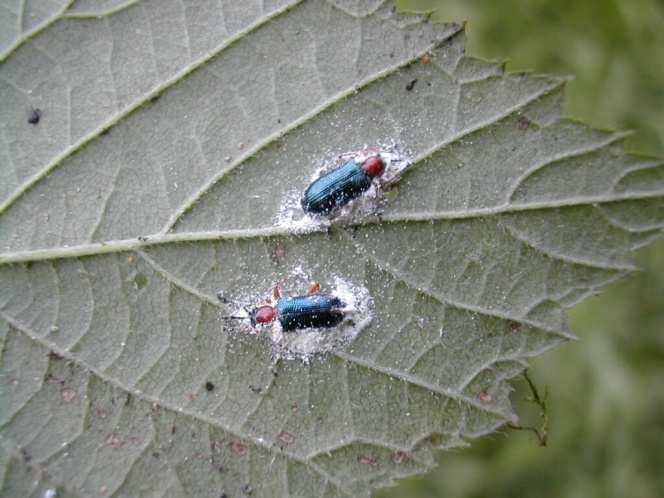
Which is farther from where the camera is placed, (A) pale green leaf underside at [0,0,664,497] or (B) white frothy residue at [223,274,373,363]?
(B) white frothy residue at [223,274,373,363]

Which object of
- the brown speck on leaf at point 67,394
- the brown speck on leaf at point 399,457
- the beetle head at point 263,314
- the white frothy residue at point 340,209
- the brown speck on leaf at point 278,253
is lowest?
the brown speck on leaf at point 67,394

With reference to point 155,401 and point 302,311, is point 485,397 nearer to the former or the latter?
point 302,311

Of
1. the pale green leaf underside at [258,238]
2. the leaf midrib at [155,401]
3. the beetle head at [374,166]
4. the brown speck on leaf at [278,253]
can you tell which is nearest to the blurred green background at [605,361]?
the pale green leaf underside at [258,238]

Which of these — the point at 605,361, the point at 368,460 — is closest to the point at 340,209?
the point at 368,460

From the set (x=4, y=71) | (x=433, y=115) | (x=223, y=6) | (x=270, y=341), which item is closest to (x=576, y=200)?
(x=433, y=115)

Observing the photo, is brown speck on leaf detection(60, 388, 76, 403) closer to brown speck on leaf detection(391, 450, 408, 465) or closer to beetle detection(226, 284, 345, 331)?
beetle detection(226, 284, 345, 331)

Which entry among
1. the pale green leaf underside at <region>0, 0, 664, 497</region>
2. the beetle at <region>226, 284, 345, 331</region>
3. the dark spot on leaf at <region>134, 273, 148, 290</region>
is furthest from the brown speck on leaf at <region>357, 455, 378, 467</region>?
the dark spot on leaf at <region>134, 273, 148, 290</region>

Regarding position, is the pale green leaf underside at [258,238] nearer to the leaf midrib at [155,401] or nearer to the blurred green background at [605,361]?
the leaf midrib at [155,401]
